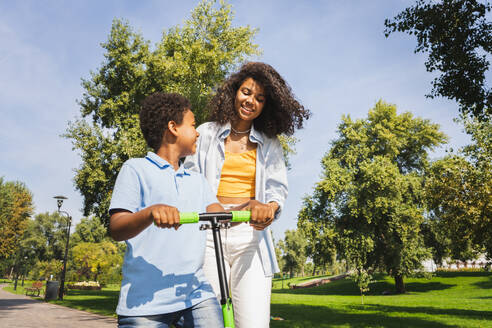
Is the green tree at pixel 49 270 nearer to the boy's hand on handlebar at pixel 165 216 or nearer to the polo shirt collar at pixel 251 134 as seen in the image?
the polo shirt collar at pixel 251 134

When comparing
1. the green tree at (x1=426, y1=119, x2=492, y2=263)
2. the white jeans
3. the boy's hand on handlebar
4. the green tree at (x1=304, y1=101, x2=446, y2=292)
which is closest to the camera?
the boy's hand on handlebar

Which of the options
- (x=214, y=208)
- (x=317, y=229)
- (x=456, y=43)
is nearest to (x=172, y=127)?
(x=214, y=208)

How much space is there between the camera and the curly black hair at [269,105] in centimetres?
331

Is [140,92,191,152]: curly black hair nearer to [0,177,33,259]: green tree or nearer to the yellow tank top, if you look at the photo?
the yellow tank top

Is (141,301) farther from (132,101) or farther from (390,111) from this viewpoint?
(390,111)

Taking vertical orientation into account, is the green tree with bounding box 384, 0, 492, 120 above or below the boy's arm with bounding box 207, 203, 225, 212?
above

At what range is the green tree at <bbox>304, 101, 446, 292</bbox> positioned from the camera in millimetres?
27750

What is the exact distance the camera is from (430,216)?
34812 millimetres

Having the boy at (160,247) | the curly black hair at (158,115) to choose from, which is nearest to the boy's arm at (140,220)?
the boy at (160,247)

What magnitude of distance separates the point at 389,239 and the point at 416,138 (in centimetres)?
981

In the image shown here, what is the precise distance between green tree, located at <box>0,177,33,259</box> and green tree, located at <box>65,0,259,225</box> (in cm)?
3716

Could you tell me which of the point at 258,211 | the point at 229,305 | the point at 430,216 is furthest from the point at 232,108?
the point at 430,216

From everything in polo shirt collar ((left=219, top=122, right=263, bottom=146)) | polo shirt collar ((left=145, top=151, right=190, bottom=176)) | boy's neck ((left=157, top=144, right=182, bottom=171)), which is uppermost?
polo shirt collar ((left=219, top=122, right=263, bottom=146))

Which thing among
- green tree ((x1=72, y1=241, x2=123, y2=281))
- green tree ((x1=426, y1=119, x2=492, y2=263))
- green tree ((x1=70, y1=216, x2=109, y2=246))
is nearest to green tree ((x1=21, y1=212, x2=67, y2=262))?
green tree ((x1=70, y1=216, x2=109, y2=246))
